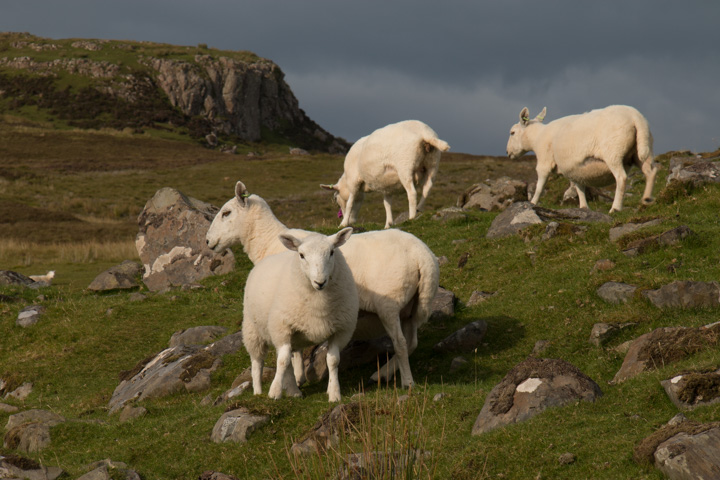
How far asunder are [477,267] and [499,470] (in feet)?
32.9

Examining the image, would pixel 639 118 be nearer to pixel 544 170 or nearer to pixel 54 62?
pixel 544 170

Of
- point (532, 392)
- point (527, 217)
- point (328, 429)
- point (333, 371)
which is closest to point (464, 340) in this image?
point (333, 371)

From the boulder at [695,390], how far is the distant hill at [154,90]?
116334 millimetres

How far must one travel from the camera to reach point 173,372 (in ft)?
45.8

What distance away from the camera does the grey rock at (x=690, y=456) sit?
6.28 m

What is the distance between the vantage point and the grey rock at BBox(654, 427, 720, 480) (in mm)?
6281

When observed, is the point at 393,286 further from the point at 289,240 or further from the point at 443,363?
the point at 289,240

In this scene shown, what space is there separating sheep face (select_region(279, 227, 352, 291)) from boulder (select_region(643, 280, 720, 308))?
570 cm

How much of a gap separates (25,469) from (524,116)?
65.5 ft

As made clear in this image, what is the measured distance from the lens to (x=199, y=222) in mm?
23078

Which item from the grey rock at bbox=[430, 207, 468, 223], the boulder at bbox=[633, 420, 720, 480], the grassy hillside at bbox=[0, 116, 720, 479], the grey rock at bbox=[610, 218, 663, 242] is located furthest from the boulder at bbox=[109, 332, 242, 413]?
the grey rock at bbox=[430, 207, 468, 223]

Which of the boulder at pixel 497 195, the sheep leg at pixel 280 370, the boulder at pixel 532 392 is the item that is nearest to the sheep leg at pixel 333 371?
the sheep leg at pixel 280 370

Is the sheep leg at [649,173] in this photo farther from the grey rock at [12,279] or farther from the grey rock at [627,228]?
the grey rock at [12,279]

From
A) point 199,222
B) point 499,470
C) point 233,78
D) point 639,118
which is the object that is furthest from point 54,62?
point 499,470
